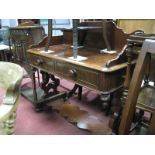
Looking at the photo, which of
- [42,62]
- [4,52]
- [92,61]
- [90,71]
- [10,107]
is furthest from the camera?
[4,52]

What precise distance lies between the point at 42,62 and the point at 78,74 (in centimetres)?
52

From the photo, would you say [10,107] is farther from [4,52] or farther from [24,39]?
[4,52]

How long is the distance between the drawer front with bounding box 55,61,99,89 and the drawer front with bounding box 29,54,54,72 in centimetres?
9

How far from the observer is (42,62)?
1747mm

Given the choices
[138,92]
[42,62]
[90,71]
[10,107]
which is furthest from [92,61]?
[10,107]

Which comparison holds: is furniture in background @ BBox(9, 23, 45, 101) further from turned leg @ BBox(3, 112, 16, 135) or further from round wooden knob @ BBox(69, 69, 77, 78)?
turned leg @ BBox(3, 112, 16, 135)

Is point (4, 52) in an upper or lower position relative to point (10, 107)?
lower

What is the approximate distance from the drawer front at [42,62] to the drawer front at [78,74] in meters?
0.09

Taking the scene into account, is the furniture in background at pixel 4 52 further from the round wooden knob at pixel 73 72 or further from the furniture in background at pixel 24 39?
the round wooden knob at pixel 73 72

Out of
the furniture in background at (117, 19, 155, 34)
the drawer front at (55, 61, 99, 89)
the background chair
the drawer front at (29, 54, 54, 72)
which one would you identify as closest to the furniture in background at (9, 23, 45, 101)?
the drawer front at (29, 54, 54, 72)

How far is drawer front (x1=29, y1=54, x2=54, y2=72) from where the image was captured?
1652mm
